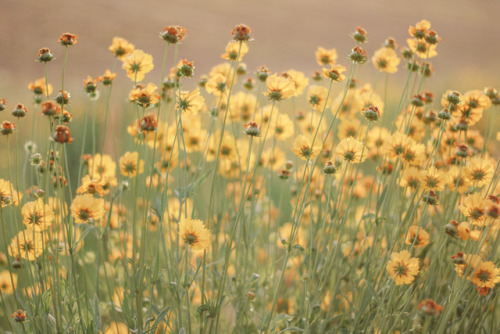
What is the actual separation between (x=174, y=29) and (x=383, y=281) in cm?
76

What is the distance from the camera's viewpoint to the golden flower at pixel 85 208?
0.85 meters

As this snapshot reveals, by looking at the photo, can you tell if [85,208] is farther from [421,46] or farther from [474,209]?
[421,46]

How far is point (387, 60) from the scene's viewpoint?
130 centimetres

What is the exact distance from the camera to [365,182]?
1777mm

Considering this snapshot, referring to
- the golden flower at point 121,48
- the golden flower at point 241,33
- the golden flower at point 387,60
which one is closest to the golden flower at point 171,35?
the golden flower at point 241,33

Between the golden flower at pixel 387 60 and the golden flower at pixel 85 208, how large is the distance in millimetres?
874

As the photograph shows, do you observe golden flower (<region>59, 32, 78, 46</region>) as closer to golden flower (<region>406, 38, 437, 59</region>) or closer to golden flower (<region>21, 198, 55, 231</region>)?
golden flower (<region>21, 198, 55, 231</region>)

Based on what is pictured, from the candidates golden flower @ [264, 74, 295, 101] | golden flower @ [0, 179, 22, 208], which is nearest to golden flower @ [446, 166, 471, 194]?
golden flower @ [264, 74, 295, 101]

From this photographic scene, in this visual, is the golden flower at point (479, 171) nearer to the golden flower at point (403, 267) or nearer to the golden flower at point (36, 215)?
the golden flower at point (403, 267)

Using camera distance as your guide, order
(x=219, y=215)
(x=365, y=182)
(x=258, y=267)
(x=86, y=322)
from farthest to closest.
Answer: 1. (x=365, y=182)
2. (x=258, y=267)
3. (x=219, y=215)
4. (x=86, y=322)

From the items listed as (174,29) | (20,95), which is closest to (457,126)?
(174,29)

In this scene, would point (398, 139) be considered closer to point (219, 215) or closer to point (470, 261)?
point (470, 261)

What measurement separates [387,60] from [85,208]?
0.93 meters

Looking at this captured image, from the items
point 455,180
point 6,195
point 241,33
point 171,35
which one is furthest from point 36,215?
point 455,180
